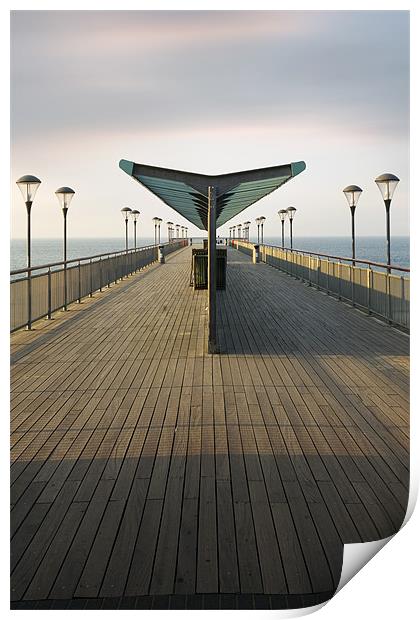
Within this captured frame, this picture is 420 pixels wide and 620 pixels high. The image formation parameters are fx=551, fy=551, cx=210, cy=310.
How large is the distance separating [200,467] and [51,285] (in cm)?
700

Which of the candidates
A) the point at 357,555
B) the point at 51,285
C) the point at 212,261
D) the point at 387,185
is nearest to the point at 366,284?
the point at 387,185

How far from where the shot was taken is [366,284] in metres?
10.4

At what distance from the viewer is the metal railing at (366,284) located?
861 centimetres

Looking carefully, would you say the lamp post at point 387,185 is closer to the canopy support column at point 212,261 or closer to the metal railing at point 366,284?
the metal railing at point 366,284

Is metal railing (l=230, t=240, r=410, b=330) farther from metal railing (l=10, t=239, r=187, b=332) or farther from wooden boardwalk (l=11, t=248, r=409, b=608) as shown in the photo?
metal railing (l=10, t=239, r=187, b=332)

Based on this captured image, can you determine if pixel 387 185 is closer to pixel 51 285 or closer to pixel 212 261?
pixel 212 261

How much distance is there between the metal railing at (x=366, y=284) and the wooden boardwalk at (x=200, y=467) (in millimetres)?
1039

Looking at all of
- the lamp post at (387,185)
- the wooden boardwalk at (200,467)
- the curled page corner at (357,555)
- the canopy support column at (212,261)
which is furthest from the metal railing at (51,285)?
the lamp post at (387,185)

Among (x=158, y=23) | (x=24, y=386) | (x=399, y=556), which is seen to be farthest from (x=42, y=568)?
(x=158, y=23)

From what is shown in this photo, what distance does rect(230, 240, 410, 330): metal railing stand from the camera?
8.61m

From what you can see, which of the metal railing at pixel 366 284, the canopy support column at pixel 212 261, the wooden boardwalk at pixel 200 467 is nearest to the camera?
the wooden boardwalk at pixel 200 467

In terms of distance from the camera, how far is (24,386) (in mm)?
5809
